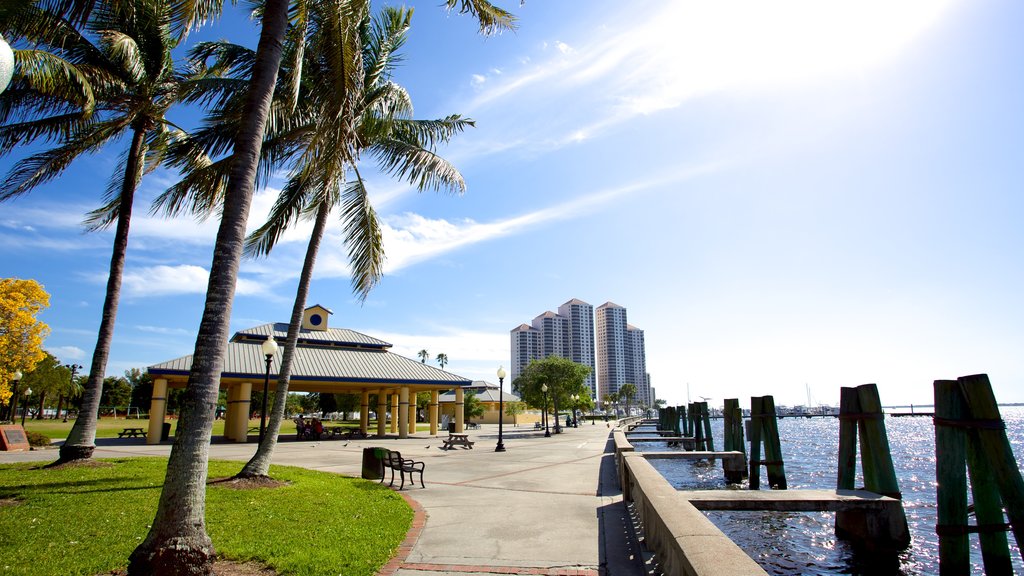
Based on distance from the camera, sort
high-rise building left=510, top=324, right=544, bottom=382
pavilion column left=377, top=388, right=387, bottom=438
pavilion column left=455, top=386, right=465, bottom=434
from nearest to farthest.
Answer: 1. pavilion column left=377, top=388, right=387, bottom=438
2. pavilion column left=455, top=386, right=465, bottom=434
3. high-rise building left=510, top=324, right=544, bottom=382

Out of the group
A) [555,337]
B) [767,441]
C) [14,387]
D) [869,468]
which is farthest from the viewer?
[555,337]

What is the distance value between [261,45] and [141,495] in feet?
25.0

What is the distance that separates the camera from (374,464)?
12039mm

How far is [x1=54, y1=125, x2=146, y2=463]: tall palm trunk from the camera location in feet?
40.9

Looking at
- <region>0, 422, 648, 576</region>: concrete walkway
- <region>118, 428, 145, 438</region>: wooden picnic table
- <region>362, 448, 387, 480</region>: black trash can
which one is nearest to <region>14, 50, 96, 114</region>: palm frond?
<region>362, 448, 387, 480</region>: black trash can

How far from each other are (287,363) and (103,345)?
4650mm

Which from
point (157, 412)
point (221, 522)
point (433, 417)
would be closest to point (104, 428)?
point (157, 412)

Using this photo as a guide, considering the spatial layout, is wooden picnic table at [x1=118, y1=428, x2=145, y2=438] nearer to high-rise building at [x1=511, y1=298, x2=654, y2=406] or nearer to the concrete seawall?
the concrete seawall

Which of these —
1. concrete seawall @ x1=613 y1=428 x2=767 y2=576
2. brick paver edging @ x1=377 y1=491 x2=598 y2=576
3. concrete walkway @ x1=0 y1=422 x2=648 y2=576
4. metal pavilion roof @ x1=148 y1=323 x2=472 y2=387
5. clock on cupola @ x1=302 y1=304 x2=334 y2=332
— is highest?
clock on cupola @ x1=302 y1=304 x2=334 y2=332

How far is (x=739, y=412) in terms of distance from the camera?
1809 centimetres

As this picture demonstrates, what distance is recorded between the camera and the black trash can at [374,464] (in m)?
11.9

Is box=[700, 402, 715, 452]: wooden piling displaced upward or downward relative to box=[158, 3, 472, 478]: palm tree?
downward

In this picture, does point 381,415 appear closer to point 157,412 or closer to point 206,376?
point 157,412

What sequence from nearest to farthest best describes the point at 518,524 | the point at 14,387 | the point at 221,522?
the point at 221,522, the point at 518,524, the point at 14,387
